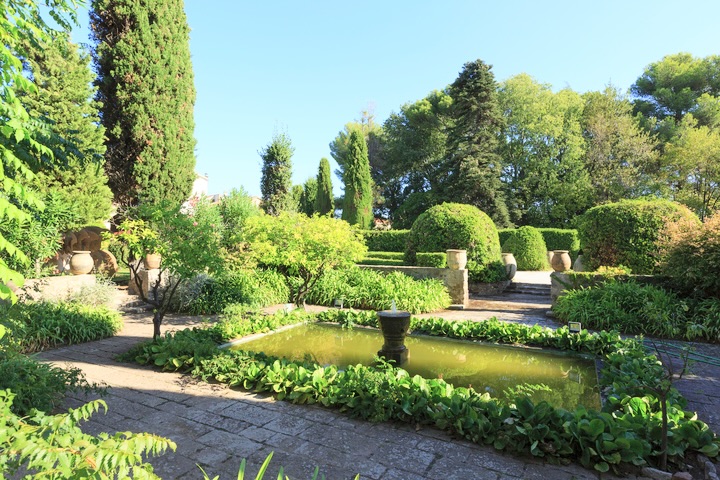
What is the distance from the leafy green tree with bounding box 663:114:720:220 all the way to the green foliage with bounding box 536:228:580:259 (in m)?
5.63

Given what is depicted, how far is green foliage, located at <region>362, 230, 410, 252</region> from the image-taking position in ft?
57.9

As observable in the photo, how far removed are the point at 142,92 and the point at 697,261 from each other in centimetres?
1313

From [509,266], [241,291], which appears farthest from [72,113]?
[509,266]

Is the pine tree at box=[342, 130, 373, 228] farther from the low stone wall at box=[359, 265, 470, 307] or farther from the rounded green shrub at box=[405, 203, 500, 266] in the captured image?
the low stone wall at box=[359, 265, 470, 307]

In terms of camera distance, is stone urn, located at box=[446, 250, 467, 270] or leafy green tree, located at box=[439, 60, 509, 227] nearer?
stone urn, located at box=[446, 250, 467, 270]

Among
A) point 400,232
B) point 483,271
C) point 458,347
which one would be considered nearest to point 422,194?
point 400,232

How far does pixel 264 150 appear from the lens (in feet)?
54.0

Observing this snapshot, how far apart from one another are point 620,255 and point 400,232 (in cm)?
1011

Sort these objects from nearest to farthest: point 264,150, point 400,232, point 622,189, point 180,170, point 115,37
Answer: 1. point 115,37
2. point 180,170
3. point 264,150
4. point 400,232
5. point 622,189

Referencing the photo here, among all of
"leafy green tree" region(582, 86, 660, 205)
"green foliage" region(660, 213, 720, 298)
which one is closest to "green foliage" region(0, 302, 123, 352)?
"green foliage" region(660, 213, 720, 298)

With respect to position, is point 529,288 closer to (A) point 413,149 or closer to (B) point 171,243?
(B) point 171,243

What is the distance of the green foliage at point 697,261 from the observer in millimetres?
6414

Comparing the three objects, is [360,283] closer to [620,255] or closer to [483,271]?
[483,271]

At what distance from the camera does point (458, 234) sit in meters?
10.9
